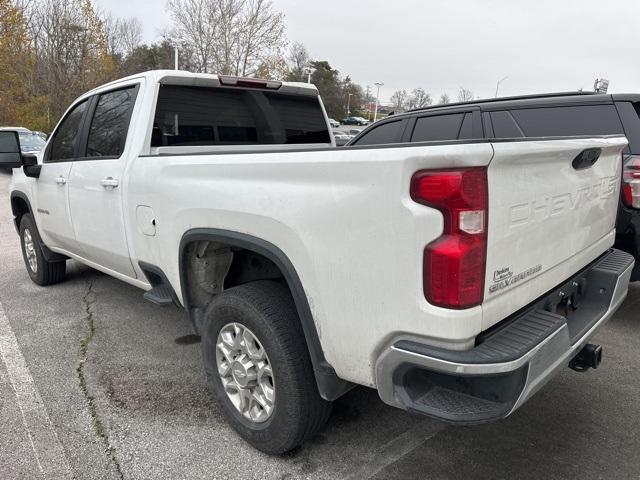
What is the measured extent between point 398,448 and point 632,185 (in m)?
2.75

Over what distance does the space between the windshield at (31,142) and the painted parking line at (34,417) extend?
544 inches

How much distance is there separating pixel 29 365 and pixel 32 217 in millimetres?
2086

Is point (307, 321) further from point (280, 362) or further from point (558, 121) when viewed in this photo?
point (558, 121)

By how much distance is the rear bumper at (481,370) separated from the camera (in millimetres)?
1670

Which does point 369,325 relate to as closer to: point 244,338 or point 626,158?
point 244,338

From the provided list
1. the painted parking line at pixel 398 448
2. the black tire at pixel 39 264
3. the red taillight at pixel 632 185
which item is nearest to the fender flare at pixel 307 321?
the painted parking line at pixel 398 448

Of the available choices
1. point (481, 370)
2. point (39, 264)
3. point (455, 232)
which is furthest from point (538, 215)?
point (39, 264)

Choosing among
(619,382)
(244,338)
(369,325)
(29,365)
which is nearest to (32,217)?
(29,365)

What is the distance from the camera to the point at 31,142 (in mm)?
16188

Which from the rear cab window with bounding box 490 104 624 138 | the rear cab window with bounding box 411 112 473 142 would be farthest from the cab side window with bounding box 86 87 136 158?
the rear cab window with bounding box 490 104 624 138

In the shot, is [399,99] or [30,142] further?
[399,99]

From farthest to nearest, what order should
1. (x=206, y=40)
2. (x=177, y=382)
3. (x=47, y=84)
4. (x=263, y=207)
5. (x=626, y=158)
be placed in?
(x=206, y=40) < (x=47, y=84) < (x=626, y=158) < (x=177, y=382) < (x=263, y=207)

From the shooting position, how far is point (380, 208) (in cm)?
171

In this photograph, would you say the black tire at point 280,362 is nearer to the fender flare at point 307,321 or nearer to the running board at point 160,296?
the fender flare at point 307,321
